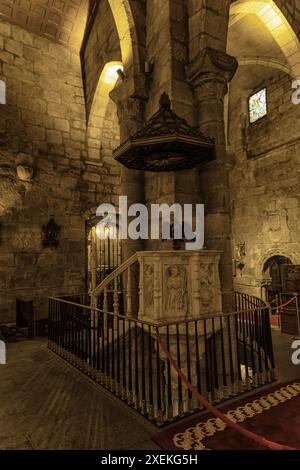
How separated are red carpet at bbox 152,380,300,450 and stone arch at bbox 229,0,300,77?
6.38 metres

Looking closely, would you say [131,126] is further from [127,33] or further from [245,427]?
[245,427]

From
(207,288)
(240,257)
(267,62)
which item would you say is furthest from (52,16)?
(240,257)

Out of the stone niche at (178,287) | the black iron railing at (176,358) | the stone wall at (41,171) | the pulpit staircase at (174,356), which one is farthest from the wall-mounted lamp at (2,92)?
the stone niche at (178,287)

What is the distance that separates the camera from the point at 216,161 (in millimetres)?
4902

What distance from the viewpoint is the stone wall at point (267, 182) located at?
9.24 meters

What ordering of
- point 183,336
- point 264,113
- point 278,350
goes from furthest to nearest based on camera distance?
point 264,113 < point 278,350 < point 183,336

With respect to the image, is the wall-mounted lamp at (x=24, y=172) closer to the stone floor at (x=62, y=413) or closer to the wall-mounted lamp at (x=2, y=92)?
the wall-mounted lamp at (x=2, y=92)

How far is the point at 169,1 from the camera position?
5.18 metres

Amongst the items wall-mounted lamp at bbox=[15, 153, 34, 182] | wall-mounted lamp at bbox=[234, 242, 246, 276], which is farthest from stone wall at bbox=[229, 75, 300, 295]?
wall-mounted lamp at bbox=[15, 153, 34, 182]

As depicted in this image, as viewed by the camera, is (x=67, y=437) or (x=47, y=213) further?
(x=47, y=213)
